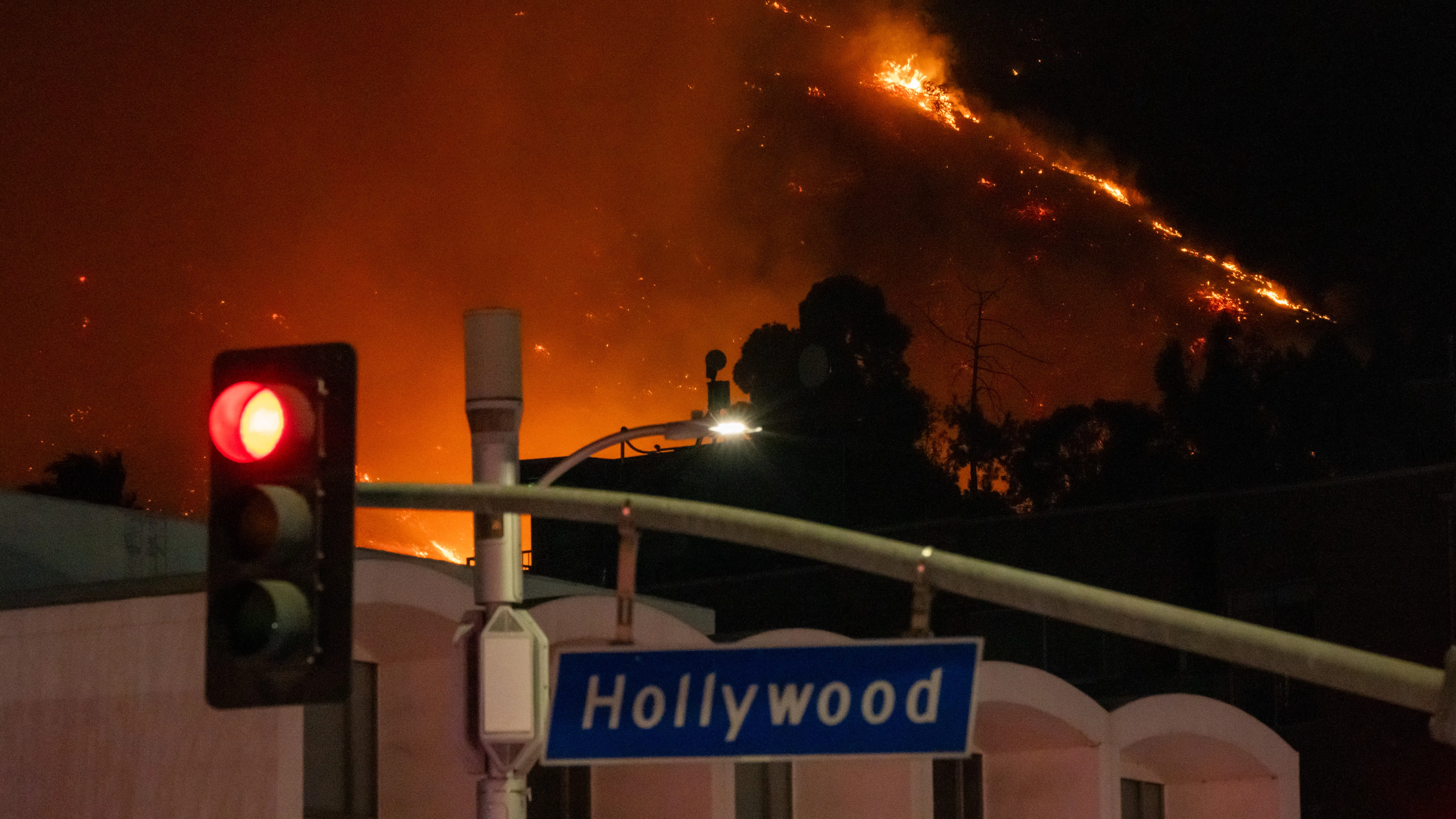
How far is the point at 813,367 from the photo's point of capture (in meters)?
32.1

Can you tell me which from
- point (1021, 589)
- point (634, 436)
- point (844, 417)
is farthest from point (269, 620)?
point (844, 417)

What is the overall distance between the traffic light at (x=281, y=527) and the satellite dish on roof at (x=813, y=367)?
25.0 meters

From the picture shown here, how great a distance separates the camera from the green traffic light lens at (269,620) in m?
5.90

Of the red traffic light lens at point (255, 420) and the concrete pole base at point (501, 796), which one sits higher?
the red traffic light lens at point (255, 420)

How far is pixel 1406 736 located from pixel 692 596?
17.9 m

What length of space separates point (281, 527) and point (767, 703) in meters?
2.27

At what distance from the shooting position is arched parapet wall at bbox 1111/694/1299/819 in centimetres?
2558

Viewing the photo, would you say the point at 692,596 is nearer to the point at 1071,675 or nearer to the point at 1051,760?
the point at 1071,675

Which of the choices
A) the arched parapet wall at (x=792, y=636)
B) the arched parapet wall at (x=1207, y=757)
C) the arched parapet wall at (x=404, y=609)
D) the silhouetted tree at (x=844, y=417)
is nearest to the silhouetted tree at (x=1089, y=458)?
the silhouetted tree at (x=844, y=417)

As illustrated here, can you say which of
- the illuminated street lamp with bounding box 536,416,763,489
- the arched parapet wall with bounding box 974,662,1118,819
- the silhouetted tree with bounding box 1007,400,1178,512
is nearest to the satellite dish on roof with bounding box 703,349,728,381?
the arched parapet wall with bounding box 974,662,1118,819

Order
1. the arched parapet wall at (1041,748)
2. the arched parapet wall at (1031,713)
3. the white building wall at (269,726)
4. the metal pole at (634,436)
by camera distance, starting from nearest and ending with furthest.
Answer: the metal pole at (634,436)
the white building wall at (269,726)
the arched parapet wall at (1031,713)
the arched parapet wall at (1041,748)

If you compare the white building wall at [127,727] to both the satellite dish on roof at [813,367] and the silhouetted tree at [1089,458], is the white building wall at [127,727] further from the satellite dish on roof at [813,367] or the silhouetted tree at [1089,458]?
the silhouetted tree at [1089,458]

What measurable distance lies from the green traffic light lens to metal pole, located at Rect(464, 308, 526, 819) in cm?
298

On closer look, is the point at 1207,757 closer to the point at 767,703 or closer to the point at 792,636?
the point at 792,636
